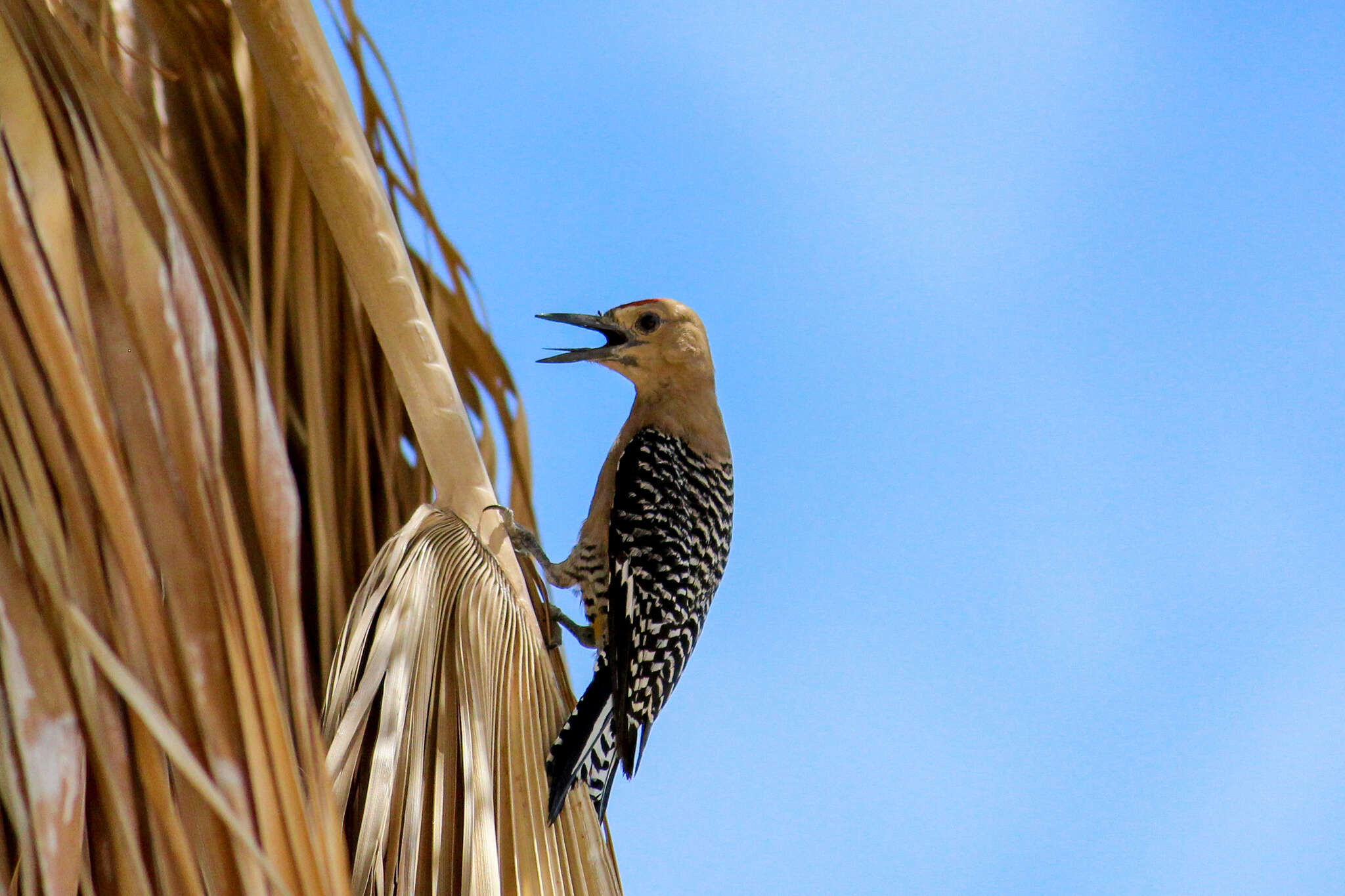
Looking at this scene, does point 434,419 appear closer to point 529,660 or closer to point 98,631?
point 529,660

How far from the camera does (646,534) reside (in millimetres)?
3088

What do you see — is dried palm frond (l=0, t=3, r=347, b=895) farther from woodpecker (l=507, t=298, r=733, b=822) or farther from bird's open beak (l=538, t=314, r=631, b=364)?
bird's open beak (l=538, t=314, r=631, b=364)

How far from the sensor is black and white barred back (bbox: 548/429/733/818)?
2504 mm

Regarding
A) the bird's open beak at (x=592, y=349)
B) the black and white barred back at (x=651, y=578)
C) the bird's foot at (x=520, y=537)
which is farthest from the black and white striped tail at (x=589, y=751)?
the bird's open beak at (x=592, y=349)

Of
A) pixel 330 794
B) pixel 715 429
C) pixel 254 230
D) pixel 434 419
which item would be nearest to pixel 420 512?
pixel 434 419

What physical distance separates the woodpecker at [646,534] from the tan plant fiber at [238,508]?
306mm

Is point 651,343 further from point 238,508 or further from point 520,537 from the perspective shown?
point 238,508

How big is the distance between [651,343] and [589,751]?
65.7 inches

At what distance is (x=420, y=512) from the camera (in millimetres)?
2047

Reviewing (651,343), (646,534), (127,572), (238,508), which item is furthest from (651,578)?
(127,572)

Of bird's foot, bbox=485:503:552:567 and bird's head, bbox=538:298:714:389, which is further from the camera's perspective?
bird's head, bbox=538:298:714:389

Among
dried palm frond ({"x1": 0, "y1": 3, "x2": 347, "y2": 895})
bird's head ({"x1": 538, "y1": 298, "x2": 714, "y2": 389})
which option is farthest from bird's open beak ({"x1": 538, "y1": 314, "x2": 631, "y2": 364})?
dried palm frond ({"x1": 0, "y1": 3, "x2": 347, "y2": 895})

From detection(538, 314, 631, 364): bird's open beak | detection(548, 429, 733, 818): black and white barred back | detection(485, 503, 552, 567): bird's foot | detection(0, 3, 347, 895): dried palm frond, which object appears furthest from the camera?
detection(538, 314, 631, 364): bird's open beak

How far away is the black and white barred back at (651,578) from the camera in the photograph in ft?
8.21
